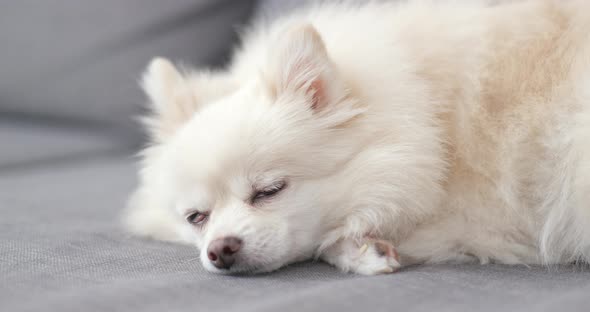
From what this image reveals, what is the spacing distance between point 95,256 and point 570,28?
4.83 feet

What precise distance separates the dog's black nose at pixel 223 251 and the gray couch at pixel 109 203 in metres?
0.05

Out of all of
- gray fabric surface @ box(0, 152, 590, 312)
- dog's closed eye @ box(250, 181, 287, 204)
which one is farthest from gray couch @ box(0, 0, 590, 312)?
dog's closed eye @ box(250, 181, 287, 204)

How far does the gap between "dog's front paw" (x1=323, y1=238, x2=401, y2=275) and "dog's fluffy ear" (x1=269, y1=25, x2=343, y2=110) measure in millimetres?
400

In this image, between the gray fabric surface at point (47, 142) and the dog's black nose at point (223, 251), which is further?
the gray fabric surface at point (47, 142)

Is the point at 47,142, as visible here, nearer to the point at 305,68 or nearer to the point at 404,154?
the point at 305,68

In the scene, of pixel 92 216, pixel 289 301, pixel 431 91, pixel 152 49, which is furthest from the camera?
pixel 152 49

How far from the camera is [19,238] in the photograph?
1807mm

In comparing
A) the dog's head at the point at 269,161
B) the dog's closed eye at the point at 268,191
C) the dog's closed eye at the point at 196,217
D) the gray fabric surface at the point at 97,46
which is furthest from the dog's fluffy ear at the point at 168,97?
the gray fabric surface at the point at 97,46

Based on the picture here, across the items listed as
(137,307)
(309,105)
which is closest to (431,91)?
(309,105)

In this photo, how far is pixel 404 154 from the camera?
63.4 inches

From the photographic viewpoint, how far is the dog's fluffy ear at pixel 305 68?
1607mm

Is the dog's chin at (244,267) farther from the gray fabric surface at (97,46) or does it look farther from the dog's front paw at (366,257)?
the gray fabric surface at (97,46)

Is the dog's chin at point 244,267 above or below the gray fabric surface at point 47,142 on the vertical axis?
below

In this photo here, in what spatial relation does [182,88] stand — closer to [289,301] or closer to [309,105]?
[309,105]
